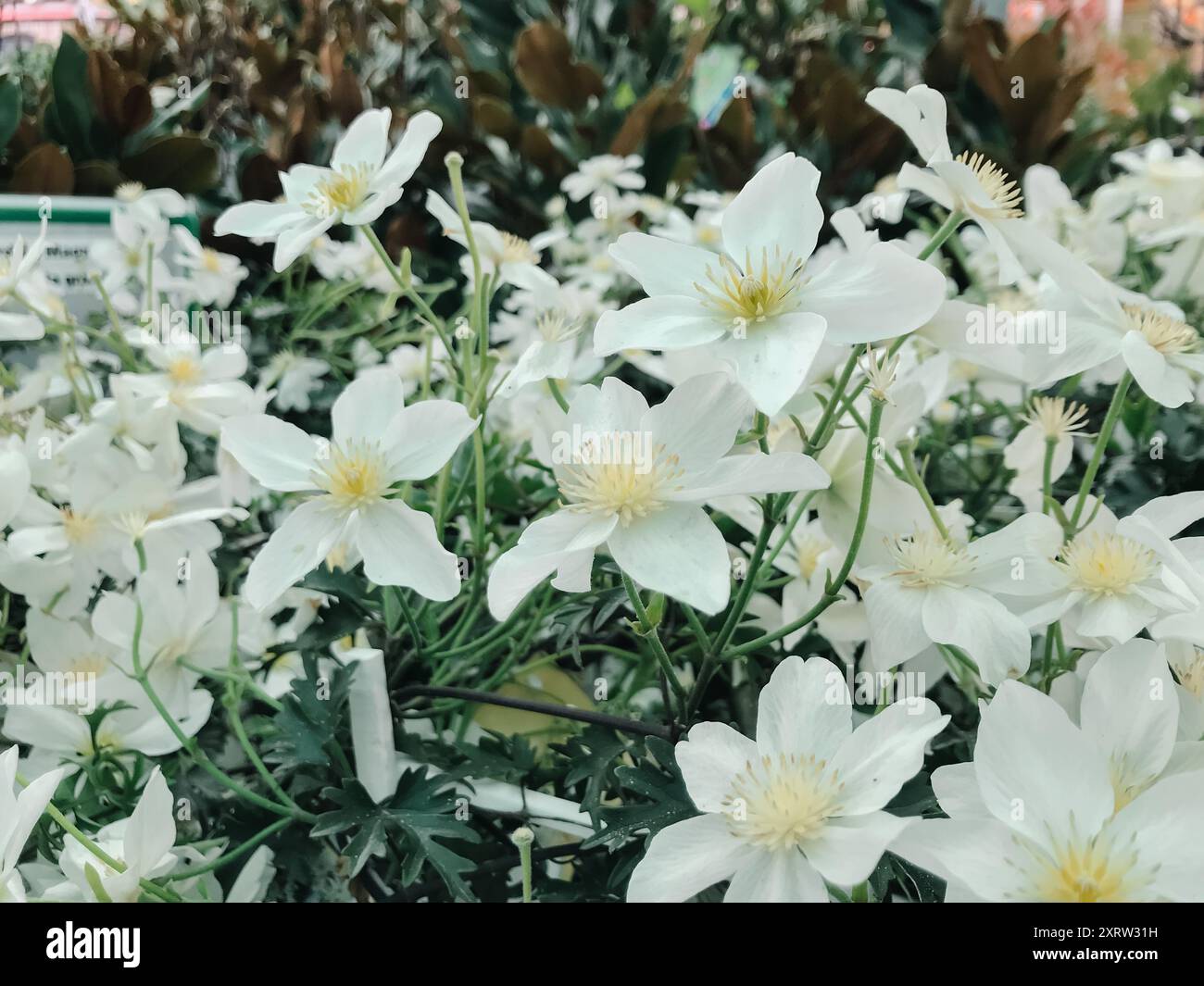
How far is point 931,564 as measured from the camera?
406mm

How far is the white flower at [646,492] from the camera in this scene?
349 millimetres

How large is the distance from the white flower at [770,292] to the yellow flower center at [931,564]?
99 mm

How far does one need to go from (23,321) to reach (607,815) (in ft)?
1.59

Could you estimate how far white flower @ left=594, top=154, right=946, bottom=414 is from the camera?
1.16 ft

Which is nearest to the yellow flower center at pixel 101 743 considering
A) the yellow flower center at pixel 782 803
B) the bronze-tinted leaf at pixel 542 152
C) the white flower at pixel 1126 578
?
the yellow flower center at pixel 782 803

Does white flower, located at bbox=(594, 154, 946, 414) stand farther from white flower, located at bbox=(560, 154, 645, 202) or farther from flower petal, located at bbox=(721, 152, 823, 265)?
white flower, located at bbox=(560, 154, 645, 202)

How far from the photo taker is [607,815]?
40 cm

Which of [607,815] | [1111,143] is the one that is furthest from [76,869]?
[1111,143]

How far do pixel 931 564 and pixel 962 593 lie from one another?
2cm

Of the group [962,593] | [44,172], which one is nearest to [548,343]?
[962,593]

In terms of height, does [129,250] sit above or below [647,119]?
below

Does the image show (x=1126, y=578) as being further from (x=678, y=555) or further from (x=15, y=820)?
(x=15, y=820)

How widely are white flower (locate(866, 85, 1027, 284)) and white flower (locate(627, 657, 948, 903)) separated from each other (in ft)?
0.61

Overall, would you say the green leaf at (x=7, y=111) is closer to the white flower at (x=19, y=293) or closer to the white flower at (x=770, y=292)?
the white flower at (x=19, y=293)
